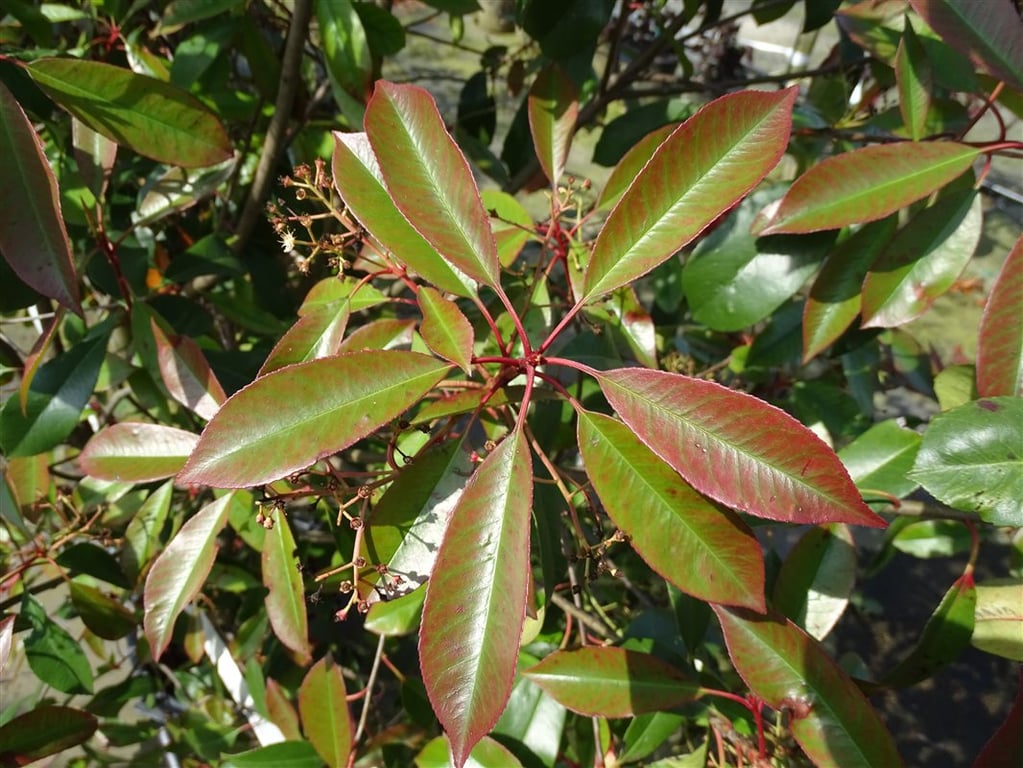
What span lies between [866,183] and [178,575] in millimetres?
791

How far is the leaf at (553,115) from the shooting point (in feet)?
2.85

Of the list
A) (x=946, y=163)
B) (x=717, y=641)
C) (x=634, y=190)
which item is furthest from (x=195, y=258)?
(x=717, y=641)

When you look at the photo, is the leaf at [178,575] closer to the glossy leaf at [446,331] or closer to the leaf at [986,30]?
the glossy leaf at [446,331]

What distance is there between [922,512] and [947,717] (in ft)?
5.81

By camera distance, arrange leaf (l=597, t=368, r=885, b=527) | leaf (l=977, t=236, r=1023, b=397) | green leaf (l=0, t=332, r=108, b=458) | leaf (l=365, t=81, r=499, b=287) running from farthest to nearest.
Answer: green leaf (l=0, t=332, r=108, b=458) → leaf (l=977, t=236, r=1023, b=397) → leaf (l=365, t=81, r=499, b=287) → leaf (l=597, t=368, r=885, b=527)

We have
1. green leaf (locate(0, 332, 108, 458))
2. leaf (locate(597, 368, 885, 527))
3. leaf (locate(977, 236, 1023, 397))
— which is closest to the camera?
leaf (locate(597, 368, 885, 527))

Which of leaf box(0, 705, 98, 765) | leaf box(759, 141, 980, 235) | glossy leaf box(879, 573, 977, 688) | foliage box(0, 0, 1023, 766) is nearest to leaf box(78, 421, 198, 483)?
foliage box(0, 0, 1023, 766)

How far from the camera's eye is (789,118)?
573mm

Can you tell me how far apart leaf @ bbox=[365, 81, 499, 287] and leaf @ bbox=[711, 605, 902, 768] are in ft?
1.29

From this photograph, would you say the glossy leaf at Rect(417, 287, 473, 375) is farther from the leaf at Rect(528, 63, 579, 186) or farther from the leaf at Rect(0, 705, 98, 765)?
the leaf at Rect(0, 705, 98, 765)

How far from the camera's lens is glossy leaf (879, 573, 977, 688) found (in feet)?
2.46

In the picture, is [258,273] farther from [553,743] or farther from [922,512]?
[922,512]

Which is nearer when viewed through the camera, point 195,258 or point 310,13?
point 310,13

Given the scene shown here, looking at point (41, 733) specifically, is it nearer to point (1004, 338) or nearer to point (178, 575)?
point (178, 575)
